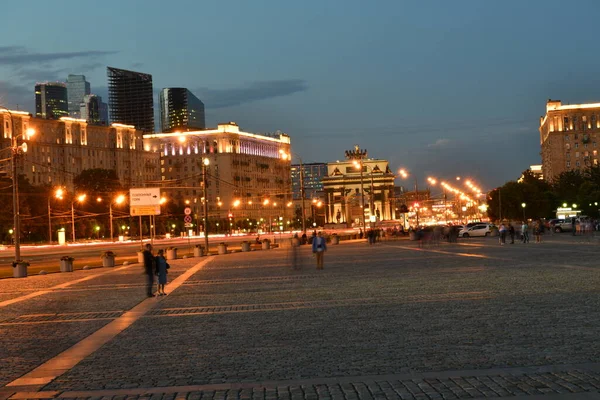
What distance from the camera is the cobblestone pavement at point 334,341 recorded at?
10.1 meters

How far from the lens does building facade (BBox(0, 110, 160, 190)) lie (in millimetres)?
162750

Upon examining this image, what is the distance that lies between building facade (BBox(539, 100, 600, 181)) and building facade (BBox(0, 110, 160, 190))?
302 feet

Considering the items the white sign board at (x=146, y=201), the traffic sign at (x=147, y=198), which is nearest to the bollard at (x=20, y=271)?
the white sign board at (x=146, y=201)

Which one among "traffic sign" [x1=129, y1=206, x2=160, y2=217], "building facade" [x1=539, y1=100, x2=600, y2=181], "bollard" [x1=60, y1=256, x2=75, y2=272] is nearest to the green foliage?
"building facade" [x1=539, y1=100, x2=600, y2=181]

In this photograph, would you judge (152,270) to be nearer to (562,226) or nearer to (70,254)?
(70,254)

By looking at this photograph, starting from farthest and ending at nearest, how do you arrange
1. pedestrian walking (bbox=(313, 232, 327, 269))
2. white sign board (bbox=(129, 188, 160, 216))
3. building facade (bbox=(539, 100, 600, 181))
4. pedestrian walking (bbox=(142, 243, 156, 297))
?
1. building facade (bbox=(539, 100, 600, 181))
2. white sign board (bbox=(129, 188, 160, 216))
3. pedestrian walking (bbox=(313, 232, 327, 269))
4. pedestrian walking (bbox=(142, 243, 156, 297))

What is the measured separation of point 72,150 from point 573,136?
11012 centimetres

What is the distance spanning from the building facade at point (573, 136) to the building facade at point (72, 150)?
9217 centimetres

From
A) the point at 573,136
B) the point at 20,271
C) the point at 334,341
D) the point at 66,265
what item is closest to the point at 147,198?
the point at 66,265

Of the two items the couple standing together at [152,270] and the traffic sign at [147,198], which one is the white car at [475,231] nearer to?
the traffic sign at [147,198]

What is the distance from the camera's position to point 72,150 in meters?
179

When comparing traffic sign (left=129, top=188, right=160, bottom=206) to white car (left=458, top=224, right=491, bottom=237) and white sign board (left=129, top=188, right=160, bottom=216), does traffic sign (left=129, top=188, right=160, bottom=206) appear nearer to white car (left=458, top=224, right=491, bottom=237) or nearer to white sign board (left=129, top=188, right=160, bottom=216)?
white sign board (left=129, top=188, right=160, bottom=216)

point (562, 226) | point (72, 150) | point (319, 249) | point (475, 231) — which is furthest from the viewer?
point (72, 150)

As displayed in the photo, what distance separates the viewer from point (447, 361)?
447 inches
